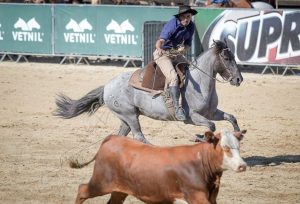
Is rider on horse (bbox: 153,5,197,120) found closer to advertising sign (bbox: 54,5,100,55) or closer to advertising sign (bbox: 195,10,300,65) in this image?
advertising sign (bbox: 195,10,300,65)

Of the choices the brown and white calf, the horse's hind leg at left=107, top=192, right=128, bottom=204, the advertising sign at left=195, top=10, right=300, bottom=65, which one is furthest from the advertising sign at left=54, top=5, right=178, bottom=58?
the brown and white calf

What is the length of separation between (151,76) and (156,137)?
80.2 inches

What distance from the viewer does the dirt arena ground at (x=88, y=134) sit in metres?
10.5

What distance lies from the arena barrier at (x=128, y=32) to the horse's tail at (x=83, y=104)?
26.5 ft

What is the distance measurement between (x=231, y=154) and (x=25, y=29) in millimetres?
16720

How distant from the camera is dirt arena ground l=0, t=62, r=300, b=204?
10477mm

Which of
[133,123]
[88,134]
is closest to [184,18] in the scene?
[133,123]

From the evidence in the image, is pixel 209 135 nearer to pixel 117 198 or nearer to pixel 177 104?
pixel 117 198

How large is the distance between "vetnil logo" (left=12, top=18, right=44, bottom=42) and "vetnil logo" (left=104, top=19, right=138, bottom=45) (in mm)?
2141

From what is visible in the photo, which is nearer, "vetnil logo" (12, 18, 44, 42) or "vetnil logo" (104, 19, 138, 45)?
"vetnil logo" (104, 19, 138, 45)

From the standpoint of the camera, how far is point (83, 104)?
42.3 feet

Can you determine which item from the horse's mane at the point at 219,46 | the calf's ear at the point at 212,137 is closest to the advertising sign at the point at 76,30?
the horse's mane at the point at 219,46

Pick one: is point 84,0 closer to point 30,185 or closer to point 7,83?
point 7,83

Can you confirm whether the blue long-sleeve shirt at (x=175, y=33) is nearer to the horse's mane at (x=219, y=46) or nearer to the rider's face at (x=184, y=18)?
the rider's face at (x=184, y=18)
